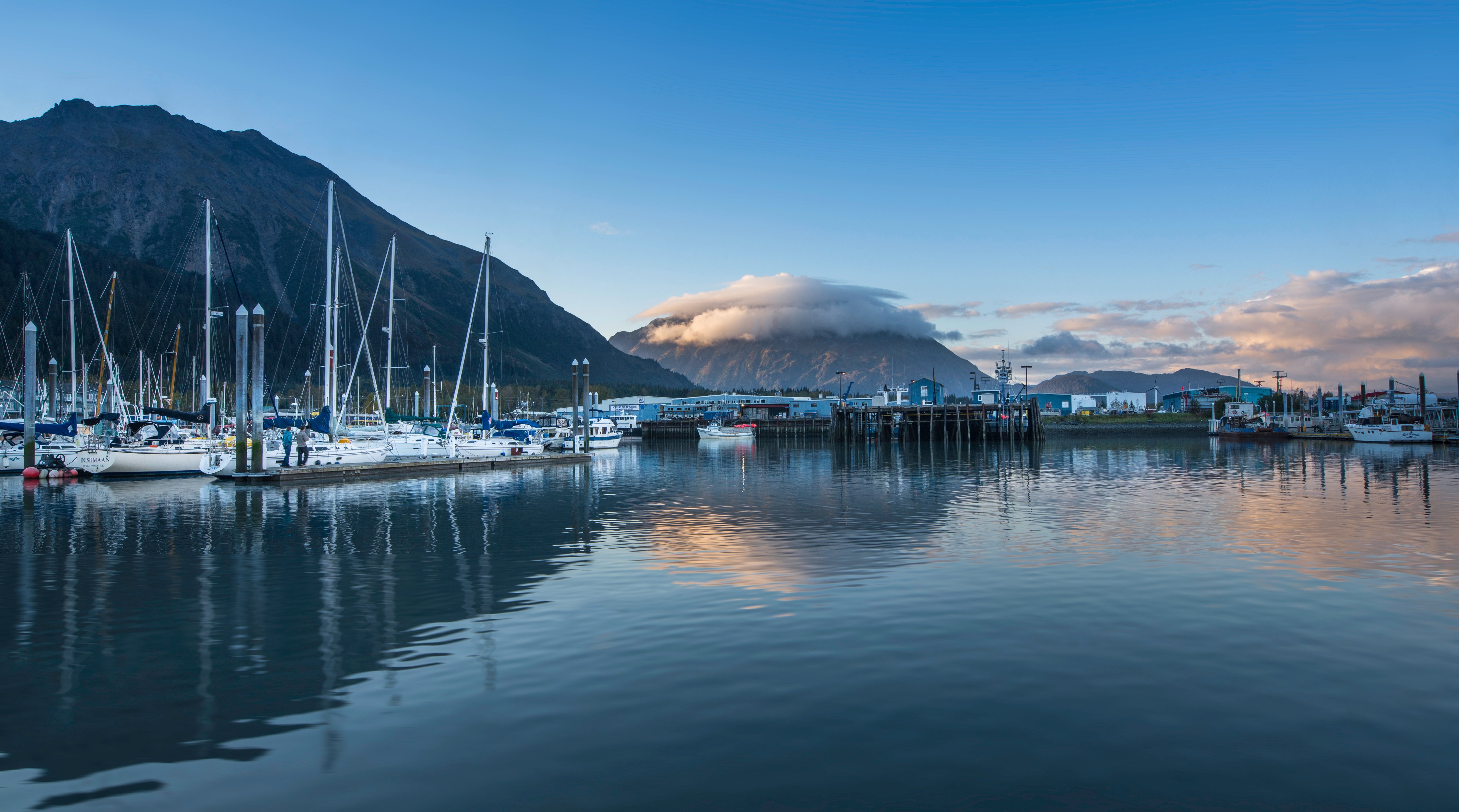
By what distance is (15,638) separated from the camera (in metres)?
14.4

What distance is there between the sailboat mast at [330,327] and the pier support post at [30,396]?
14.8 meters

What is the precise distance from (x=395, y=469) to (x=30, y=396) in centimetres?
2069

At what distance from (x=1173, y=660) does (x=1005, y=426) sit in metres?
136

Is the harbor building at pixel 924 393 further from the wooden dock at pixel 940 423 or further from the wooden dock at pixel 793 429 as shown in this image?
the wooden dock at pixel 940 423

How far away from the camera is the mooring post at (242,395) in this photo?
1777 inches

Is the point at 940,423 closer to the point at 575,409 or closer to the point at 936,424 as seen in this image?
the point at 936,424

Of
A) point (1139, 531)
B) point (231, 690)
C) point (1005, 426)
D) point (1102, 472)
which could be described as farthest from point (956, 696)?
point (1005, 426)

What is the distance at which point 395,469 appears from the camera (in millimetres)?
55281

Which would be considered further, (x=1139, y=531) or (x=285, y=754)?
(x=1139, y=531)

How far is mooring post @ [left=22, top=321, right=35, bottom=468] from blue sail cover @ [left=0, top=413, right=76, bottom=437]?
19.9ft

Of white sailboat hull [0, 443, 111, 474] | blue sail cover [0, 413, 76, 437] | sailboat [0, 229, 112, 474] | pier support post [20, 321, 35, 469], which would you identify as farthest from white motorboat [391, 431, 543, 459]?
blue sail cover [0, 413, 76, 437]

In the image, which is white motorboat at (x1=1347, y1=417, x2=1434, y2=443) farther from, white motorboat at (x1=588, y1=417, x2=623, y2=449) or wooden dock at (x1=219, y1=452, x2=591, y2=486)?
wooden dock at (x1=219, y1=452, x2=591, y2=486)

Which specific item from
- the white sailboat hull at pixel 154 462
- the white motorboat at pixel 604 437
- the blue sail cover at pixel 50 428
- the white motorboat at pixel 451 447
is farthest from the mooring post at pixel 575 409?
the blue sail cover at pixel 50 428

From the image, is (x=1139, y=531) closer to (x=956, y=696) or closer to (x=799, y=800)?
(x=956, y=696)
